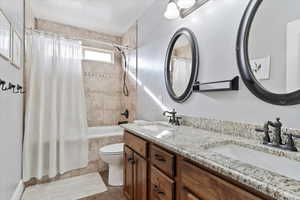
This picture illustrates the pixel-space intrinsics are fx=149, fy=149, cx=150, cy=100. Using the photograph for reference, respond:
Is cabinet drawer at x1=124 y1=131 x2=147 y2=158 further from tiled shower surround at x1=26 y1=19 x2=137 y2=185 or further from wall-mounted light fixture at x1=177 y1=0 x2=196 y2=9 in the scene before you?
wall-mounted light fixture at x1=177 y1=0 x2=196 y2=9

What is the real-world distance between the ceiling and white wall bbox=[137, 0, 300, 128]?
0.52 m

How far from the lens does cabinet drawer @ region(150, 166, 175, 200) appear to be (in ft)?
3.10

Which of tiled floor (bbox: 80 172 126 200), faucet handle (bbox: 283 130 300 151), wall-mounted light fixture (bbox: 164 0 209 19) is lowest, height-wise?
tiled floor (bbox: 80 172 126 200)

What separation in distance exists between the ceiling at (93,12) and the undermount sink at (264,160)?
2216 millimetres

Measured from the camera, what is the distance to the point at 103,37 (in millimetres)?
3361

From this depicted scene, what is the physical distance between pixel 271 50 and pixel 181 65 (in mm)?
861

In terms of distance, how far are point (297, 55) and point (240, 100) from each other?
1.31 feet

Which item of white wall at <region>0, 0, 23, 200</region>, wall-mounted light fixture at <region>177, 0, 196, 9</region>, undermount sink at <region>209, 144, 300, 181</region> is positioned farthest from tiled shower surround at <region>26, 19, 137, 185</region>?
undermount sink at <region>209, 144, 300, 181</region>

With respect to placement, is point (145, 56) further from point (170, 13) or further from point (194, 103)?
point (194, 103)

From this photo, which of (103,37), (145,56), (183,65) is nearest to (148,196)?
(183,65)

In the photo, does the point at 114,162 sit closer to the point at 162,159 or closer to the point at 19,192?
the point at 19,192

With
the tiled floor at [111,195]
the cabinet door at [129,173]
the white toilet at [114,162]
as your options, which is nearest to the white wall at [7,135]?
the tiled floor at [111,195]

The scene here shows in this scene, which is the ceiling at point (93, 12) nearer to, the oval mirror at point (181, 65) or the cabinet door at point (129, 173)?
the oval mirror at point (181, 65)

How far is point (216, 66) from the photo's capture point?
1280 millimetres
